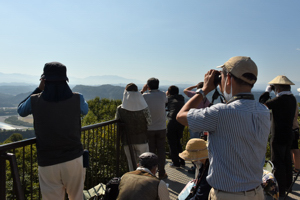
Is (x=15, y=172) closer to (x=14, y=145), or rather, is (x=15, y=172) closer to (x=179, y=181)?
(x=14, y=145)

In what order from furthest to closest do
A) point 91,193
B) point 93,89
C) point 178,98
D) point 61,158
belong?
point 93,89 < point 178,98 < point 91,193 < point 61,158

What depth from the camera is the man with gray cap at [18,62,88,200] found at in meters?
2.69

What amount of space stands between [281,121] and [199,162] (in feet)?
6.45

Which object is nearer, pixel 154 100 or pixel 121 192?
pixel 121 192

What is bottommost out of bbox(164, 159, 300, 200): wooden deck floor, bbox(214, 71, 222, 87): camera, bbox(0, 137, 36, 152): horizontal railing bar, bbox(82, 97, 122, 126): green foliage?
bbox(82, 97, 122, 126): green foliage

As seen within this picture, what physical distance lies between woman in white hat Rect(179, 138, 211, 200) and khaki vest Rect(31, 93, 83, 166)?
1.41m

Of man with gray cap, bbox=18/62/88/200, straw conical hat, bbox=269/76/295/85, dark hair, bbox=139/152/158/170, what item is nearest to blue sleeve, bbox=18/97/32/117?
man with gray cap, bbox=18/62/88/200

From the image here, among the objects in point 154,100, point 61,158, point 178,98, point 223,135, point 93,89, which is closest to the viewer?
point 223,135

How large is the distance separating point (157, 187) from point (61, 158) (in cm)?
110

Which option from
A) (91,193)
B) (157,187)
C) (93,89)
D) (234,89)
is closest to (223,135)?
(234,89)

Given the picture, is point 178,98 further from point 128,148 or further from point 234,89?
point 234,89

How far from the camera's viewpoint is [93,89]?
170250mm

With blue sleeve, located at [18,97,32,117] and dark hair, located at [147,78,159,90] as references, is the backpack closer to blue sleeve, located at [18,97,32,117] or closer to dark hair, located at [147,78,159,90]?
blue sleeve, located at [18,97,32,117]

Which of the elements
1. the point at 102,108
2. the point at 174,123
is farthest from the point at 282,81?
the point at 102,108
